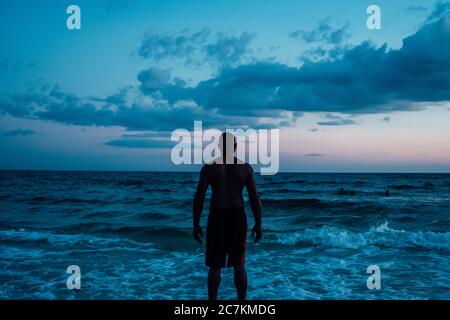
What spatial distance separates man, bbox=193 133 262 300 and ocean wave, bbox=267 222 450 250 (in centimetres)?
681

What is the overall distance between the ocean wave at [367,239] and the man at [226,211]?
681 cm

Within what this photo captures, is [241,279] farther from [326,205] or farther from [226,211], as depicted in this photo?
[326,205]

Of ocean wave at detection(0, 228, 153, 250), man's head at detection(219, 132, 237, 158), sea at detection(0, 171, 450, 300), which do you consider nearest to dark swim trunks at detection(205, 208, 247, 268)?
man's head at detection(219, 132, 237, 158)

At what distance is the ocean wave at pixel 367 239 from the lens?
11.0 meters

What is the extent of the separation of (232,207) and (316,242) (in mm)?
7500

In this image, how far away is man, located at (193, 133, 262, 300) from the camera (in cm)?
481

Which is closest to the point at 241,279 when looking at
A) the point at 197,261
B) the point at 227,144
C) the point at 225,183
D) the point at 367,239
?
the point at 225,183

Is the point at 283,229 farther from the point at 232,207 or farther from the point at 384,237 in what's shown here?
the point at 232,207

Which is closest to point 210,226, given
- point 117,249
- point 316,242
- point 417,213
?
point 117,249

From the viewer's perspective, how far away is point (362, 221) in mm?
16562

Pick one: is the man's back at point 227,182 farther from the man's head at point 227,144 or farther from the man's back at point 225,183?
the man's head at point 227,144

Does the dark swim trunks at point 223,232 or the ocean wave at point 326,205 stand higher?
the dark swim trunks at point 223,232

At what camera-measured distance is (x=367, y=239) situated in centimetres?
1177

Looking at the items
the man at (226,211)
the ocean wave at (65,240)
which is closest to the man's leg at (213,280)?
the man at (226,211)
